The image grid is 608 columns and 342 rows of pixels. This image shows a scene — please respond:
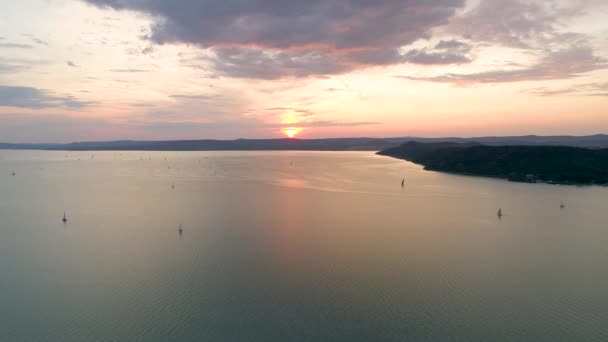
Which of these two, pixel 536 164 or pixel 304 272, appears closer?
pixel 304 272

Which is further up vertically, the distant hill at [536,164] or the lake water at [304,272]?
the distant hill at [536,164]

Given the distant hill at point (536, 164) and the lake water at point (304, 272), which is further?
the distant hill at point (536, 164)

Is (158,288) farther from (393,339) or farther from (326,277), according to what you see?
(393,339)

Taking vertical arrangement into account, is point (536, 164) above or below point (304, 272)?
above

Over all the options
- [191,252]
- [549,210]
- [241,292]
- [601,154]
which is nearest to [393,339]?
[241,292]
